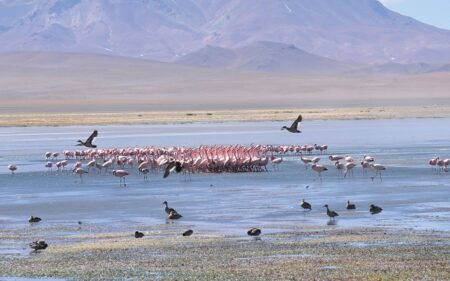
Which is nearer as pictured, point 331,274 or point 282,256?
point 331,274

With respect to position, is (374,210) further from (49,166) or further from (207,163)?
(49,166)

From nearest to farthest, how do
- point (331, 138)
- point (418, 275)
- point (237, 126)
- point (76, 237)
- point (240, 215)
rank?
point (418, 275) < point (76, 237) < point (240, 215) < point (331, 138) < point (237, 126)

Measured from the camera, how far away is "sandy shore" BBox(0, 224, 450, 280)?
42.9 feet

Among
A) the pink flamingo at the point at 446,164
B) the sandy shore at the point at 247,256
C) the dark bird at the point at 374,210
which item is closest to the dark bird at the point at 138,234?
the sandy shore at the point at 247,256

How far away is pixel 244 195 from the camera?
885 inches

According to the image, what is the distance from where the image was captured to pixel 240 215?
752 inches

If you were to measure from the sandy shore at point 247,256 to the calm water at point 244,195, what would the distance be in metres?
1.06

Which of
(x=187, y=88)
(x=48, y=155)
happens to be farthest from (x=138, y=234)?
(x=187, y=88)

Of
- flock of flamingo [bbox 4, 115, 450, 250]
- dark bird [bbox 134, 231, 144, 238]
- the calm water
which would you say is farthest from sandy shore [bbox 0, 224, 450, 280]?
flock of flamingo [bbox 4, 115, 450, 250]

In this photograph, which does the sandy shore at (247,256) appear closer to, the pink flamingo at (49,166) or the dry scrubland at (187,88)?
the pink flamingo at (49,166)

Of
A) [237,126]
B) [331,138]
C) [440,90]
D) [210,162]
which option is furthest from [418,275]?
[440,90]

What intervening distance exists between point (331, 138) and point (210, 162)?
52.2 feet

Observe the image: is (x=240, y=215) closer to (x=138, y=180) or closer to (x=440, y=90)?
(x=138, y=180)

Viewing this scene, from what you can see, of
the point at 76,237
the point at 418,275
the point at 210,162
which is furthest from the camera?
the point at 210,162
